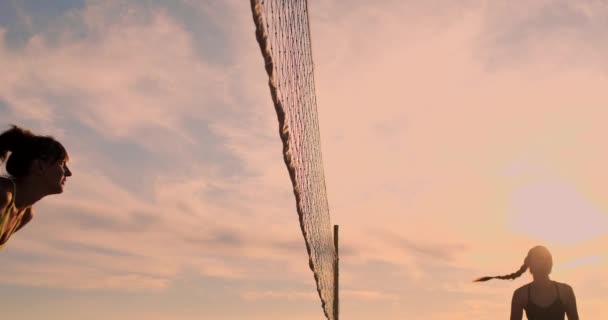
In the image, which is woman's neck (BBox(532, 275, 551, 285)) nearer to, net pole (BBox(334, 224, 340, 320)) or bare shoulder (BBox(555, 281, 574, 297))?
bare shoulder (BBox(555, 281, 574, 297))

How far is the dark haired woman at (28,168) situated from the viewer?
5188 mm

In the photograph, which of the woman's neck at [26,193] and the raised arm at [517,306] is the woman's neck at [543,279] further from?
the woman's neck at [26,193]

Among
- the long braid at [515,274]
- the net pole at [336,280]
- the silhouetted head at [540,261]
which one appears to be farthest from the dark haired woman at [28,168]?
the net pole at [336,280]

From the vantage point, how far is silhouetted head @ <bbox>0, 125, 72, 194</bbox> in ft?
17.1

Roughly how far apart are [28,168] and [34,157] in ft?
0.32

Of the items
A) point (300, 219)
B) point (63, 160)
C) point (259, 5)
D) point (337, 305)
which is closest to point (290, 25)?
point (300, 219)

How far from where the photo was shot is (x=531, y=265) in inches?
266

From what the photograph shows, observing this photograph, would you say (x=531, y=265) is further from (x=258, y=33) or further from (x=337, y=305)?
(x=337, y=305)

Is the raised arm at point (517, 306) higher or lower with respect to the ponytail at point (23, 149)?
lower

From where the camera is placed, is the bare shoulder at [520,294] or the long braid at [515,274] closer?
the bare shoulder at [520,294]

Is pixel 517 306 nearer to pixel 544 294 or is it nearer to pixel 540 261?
pixel 544 294

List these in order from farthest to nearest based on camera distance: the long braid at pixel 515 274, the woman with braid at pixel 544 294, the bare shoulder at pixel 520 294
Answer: the long braid at pixel 515 274 → the bare shoulder at pixel 520 294 → the woman with braid at pixel 544 294

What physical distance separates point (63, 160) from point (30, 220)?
2.09ft

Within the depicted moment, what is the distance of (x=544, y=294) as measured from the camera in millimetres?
6707
